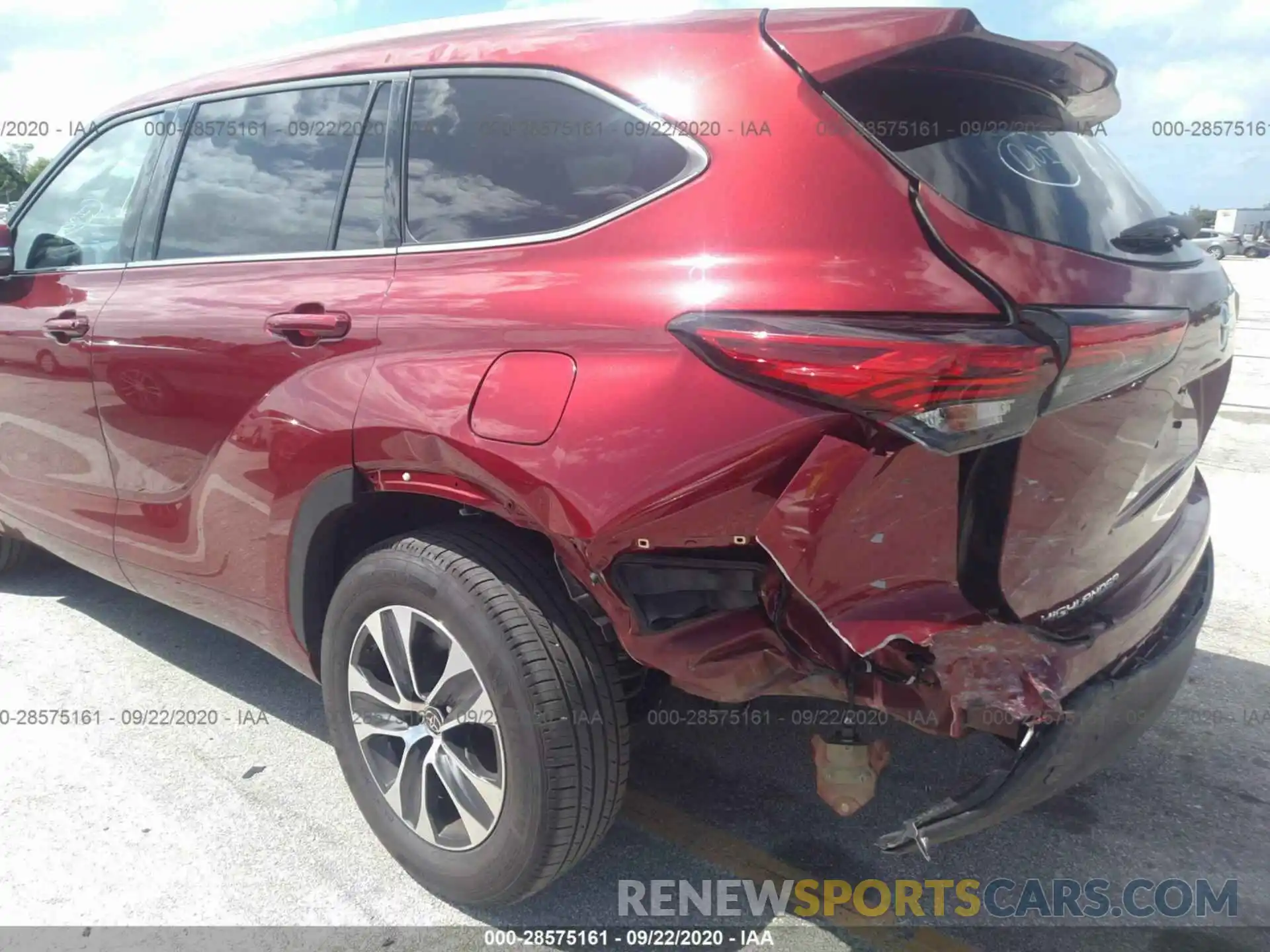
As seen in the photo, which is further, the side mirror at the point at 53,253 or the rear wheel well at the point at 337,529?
the side mirror at the point at 53,253

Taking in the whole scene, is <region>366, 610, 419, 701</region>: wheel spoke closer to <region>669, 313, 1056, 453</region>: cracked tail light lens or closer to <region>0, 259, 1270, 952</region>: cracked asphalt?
<region>0, 259, 1270, 952</region>: cracked asphalt

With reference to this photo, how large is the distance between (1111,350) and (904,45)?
0.71m

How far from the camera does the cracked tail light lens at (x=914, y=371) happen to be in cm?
162

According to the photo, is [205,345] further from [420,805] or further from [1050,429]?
[1050,429]

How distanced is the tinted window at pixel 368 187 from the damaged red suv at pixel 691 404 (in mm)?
13

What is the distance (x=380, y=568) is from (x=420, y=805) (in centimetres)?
62

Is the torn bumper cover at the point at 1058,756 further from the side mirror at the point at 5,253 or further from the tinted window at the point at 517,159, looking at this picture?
the side mirror at the point at 5,253

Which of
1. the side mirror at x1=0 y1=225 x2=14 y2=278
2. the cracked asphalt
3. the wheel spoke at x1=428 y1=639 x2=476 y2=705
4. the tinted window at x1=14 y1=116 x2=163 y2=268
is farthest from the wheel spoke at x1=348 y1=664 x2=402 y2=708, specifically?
the side mirror at x1=0 y1=225 x2=14 y2=278

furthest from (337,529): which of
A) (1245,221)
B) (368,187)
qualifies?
(1245,221)

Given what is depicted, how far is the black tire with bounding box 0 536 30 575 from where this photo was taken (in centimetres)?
448

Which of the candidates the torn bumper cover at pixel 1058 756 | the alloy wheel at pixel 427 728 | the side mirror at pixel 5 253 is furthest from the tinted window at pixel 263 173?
the torn bumper cover at pixel 1058 756

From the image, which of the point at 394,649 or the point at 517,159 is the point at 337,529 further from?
the point at 517,159

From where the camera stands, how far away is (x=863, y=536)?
5.61 ft

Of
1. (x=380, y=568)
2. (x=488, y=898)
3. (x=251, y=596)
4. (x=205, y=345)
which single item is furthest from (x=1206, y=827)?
(x=205, y=345)
